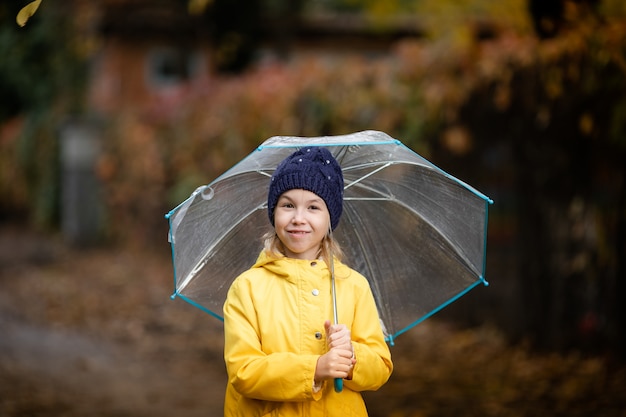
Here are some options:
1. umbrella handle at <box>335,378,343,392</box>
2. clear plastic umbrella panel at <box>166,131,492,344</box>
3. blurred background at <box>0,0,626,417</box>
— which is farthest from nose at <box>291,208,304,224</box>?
blurred background at <box>0,0,626,417</box>

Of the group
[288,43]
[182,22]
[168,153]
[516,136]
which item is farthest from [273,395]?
[288,43]

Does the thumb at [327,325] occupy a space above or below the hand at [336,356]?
above

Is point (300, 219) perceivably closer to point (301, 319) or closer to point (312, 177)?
point (312, 177)

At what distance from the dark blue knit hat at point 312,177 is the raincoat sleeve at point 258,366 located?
40 centimetres

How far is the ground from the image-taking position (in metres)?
5.58

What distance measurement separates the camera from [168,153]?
12539mm

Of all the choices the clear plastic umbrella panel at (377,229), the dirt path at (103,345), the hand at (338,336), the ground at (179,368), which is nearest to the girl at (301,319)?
the hand at (338,336)

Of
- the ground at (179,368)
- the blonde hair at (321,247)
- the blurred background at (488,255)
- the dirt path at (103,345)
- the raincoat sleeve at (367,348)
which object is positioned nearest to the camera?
the raincoat sleeve at (367,348)

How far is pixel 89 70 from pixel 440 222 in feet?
48.0

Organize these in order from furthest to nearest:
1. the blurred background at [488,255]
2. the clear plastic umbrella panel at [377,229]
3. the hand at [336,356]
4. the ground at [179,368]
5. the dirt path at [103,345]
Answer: the dirt path at [103,345], the blurred background at [488,255], the ground at [179,368], the clear plastic umbrella panel at [377,229], the hand at [336,356]

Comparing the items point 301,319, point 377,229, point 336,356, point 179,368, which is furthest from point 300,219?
point 179,368

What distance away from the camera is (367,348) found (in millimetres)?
2660

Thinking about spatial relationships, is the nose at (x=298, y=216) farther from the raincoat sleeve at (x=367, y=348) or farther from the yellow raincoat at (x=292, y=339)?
the raincoat sleeve at (x=367, y=348)

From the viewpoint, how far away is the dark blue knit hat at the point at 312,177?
267 centimetres
